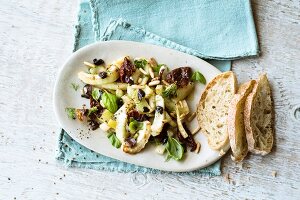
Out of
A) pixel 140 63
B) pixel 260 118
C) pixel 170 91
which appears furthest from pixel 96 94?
pixel 260 118

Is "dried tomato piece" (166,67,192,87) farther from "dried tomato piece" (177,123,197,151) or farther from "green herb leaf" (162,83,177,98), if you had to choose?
"dried tomato piece" (177,123,197,151)

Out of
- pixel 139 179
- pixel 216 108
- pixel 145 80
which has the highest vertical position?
pixel 145 80

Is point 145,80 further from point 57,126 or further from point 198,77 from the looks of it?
point 57,126

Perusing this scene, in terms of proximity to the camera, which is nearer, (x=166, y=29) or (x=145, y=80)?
(x=145, y=80)

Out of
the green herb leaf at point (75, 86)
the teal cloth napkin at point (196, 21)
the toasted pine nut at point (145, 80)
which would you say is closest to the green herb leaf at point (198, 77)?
the teal cloth napkin at point (196, 21)

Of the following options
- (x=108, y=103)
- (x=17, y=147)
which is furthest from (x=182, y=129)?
(x=17, y=147)

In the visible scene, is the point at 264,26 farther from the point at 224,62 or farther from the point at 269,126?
the point at 269,126

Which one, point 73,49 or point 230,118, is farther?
point 73,49
